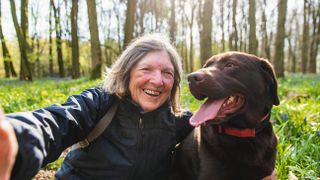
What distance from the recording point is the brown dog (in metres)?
2.58

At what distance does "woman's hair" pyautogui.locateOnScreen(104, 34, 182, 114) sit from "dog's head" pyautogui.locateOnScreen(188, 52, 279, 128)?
0.46 m

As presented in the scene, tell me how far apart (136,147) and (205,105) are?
2.01 ft

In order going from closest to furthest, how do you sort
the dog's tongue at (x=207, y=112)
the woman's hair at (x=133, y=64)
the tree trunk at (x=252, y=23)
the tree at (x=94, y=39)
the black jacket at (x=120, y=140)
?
the black jacket at (x=120, y=140) < the dog's tongue at (x=207, y=112) < the woman's hair at (x=133, y=64) < the tree trunk at (x=252, y=23) < the tree at (x=94, y=39)

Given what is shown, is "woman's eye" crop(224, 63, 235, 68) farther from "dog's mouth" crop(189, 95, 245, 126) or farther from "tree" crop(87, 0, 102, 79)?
"tree" crop(87, 0, 102, 79)

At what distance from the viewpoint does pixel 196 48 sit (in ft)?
157

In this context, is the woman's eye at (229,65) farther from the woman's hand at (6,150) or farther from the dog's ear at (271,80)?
the woman's hand at (6,150)

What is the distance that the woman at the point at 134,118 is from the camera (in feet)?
8.63

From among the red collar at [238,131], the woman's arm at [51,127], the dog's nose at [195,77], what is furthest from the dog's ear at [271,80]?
the woman's arm at [51,127]

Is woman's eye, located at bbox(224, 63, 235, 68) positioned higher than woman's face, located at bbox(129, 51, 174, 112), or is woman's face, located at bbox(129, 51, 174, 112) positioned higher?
woman's eye, located at bbox(224, 63, 235, 68)

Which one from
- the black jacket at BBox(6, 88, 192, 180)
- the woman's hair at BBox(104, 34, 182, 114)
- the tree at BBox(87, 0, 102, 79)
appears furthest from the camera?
the tree at BBox(87, 0, 102, 79)

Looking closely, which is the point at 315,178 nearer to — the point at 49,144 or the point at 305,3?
the point at 49,144

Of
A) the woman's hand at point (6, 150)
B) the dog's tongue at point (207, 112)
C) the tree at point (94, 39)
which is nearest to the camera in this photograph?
the woman's hand at point (6, 150)

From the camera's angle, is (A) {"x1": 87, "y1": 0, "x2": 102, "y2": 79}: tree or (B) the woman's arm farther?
(A) {"x1": 87, "y1": 0, "x2": 102, "y2": 79}: tree

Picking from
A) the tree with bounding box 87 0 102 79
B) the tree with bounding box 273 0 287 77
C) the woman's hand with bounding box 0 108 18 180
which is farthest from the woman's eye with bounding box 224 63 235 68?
the tree with bounding box 87 0 102 79
